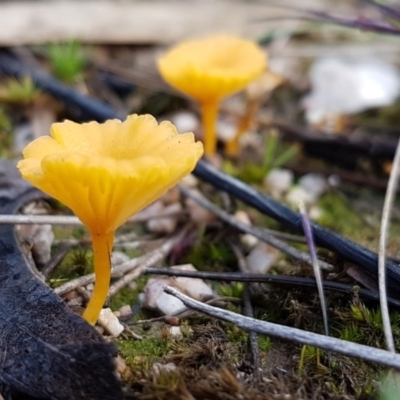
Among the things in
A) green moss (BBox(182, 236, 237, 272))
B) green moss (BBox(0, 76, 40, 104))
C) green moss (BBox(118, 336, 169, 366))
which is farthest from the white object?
green moss (BBox(118, 336, 169, 366))

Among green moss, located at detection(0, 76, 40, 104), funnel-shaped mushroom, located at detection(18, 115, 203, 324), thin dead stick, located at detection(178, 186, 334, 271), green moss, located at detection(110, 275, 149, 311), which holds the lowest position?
green moss, located at detection(110, 275, 149, 311)

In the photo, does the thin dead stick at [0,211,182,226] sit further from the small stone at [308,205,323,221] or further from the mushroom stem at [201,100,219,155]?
the small stone at [308,205,323,221]

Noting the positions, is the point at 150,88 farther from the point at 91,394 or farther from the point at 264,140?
the point at 91,394

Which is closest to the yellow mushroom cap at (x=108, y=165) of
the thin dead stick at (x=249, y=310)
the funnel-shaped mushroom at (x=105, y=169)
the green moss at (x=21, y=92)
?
the funnel-shaped mushroom at (x=105, y=169)

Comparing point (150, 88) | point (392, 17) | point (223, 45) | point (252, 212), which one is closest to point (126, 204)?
point (252, 212)

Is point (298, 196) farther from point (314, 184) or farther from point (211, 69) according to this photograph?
point (211, 69)

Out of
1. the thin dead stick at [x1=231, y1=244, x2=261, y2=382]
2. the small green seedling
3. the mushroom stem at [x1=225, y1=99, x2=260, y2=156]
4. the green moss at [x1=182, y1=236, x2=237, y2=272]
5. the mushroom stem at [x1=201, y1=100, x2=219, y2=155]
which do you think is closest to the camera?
the thin dead stick at [x1=231, y1=244, x2=261, y2=382]
